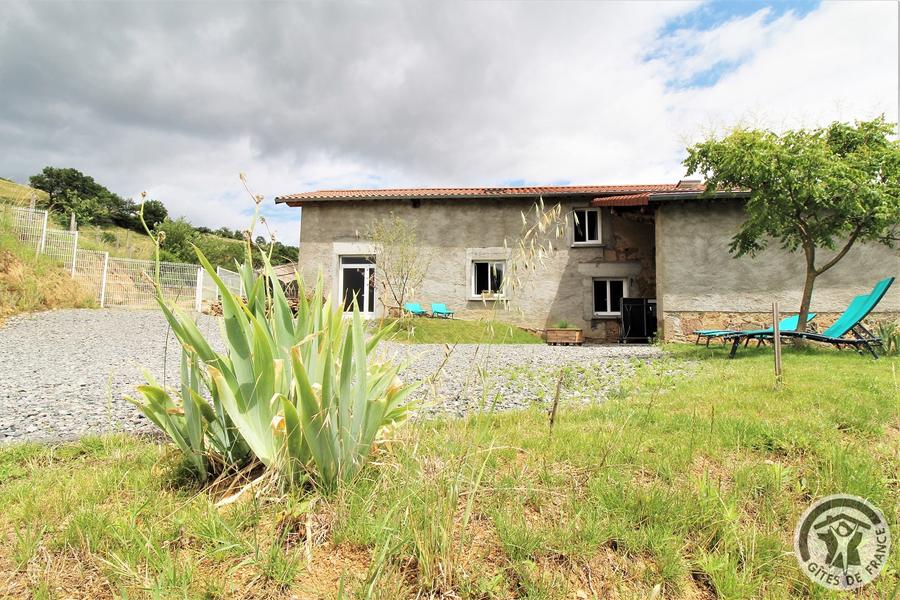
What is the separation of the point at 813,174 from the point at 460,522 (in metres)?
8.26

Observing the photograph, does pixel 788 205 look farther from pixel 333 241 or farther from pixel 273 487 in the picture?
pixel 333 241

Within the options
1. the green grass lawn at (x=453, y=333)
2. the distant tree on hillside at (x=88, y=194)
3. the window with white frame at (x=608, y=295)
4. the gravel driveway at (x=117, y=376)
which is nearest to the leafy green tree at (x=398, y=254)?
the green grass lawn at (x=453, y=333)

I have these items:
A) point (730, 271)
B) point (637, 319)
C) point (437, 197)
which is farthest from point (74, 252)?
point (730, 271)

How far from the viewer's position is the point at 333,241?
595 inches

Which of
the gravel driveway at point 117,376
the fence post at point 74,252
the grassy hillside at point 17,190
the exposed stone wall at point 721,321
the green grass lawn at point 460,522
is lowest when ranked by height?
the green grass lawn at point 460,522

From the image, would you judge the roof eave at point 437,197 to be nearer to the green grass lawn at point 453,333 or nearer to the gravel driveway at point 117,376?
the green grass lawn at point 453,333

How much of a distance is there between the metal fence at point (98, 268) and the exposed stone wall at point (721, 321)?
11.0 meters

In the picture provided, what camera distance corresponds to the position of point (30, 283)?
35.2 ft

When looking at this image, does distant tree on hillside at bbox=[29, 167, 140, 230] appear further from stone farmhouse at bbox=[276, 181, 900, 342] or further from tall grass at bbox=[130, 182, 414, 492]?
tall grass at bbox=[130, 182, 414, 492]

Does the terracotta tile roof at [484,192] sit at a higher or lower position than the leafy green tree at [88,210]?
lower

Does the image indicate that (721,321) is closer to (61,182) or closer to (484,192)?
(484,192)

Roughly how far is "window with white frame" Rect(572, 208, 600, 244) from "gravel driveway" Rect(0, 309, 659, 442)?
7.53 m

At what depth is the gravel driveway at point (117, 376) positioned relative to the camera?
Answer: 10.2ft

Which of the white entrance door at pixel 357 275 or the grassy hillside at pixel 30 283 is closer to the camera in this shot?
the grassy hillside at pixel 30 283
